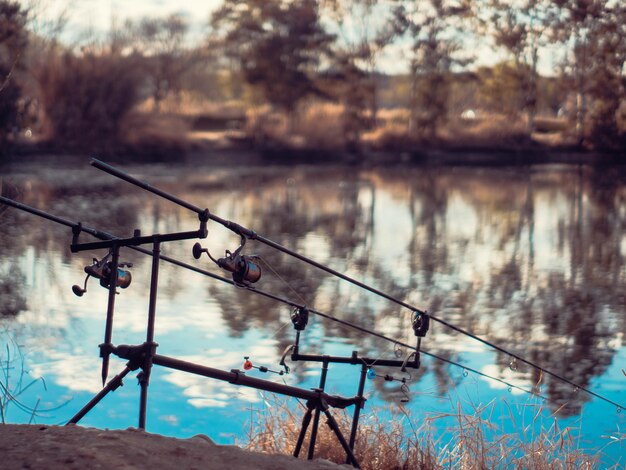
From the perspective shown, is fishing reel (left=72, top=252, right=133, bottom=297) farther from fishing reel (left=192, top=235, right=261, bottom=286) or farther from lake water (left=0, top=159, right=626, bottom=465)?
lake water (left=0, top=159, right=626, bottom=465)

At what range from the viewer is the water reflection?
10422 mm

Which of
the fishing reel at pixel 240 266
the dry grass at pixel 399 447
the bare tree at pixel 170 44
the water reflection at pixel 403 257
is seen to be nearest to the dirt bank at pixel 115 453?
the fishing reel at pixel 240 266

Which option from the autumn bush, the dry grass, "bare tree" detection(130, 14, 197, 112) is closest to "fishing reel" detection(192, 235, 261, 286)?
the dry grass

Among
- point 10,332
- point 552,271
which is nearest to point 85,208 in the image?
point 552,271

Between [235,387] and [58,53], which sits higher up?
[58,53]

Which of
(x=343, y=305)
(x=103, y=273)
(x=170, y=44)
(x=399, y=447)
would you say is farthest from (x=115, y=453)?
(x=170, y=44)

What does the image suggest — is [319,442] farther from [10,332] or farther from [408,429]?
[10,332]

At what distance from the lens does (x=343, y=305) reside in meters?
12.3

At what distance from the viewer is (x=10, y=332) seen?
9.84 m

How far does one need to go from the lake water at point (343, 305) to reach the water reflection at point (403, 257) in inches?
1.7

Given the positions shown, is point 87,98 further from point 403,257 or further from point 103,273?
point 103,273

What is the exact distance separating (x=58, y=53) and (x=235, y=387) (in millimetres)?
29532

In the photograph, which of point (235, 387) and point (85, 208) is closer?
point (235, 387)

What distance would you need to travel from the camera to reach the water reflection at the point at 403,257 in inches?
410
